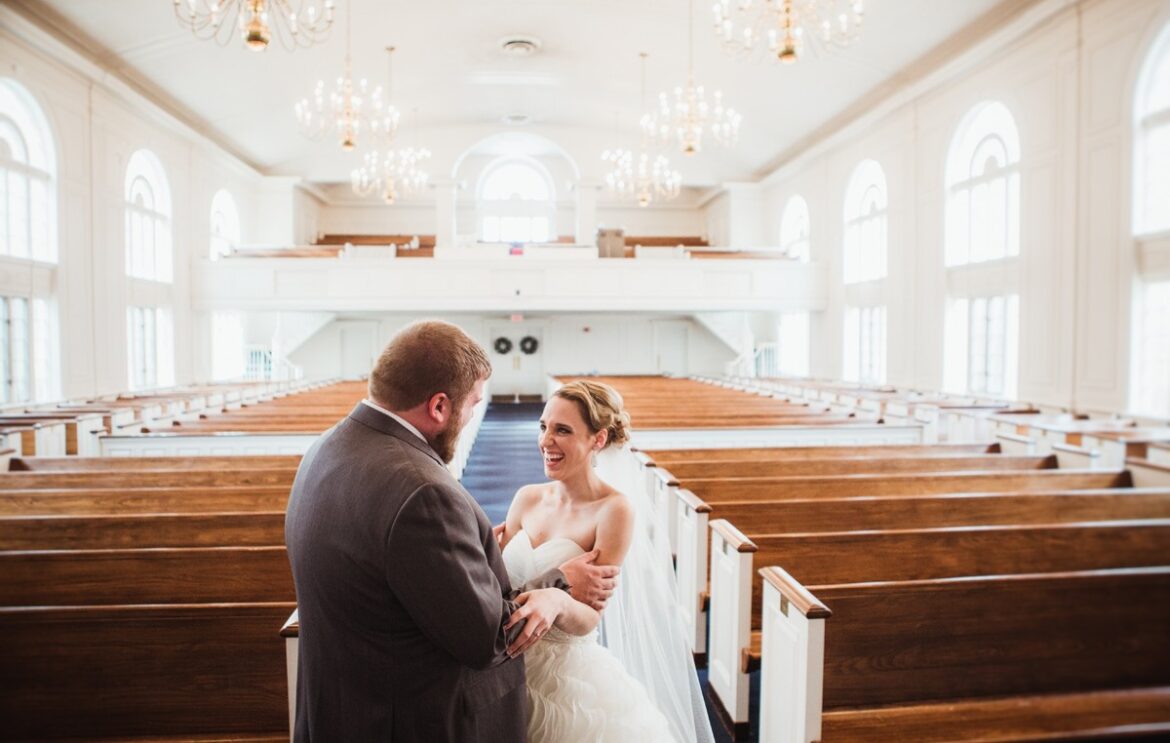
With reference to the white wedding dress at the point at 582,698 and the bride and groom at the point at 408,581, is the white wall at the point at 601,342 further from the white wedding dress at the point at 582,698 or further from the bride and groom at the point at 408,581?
the bride and groom at the point at 408,581

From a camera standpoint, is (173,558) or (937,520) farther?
(937,520)

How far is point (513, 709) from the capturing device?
157cm

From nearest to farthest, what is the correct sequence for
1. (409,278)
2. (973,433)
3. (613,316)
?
(973,433), (409,278), (613,316)

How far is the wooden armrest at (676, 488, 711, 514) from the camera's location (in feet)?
11.3

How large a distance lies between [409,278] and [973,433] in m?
10.1

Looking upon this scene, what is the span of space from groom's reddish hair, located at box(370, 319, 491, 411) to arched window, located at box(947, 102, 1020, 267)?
31.5ft

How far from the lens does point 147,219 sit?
11.9 meters

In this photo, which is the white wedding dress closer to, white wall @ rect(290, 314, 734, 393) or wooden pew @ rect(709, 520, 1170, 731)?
wooden pew @ rect(709, 520, 1170, 731)

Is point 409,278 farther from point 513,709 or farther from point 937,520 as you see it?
point 513,709

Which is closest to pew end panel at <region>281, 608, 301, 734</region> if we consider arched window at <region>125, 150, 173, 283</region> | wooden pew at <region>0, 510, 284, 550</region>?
wooden pew at <region>0, 510, 284, 550</region>

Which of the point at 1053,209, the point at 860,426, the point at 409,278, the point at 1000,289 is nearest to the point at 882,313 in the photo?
the point at 1000,289

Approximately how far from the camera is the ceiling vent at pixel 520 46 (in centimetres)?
1236

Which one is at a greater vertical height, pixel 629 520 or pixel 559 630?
pixel 629 520

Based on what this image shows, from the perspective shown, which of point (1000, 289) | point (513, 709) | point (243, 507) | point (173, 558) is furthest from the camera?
point (1000, 289)
